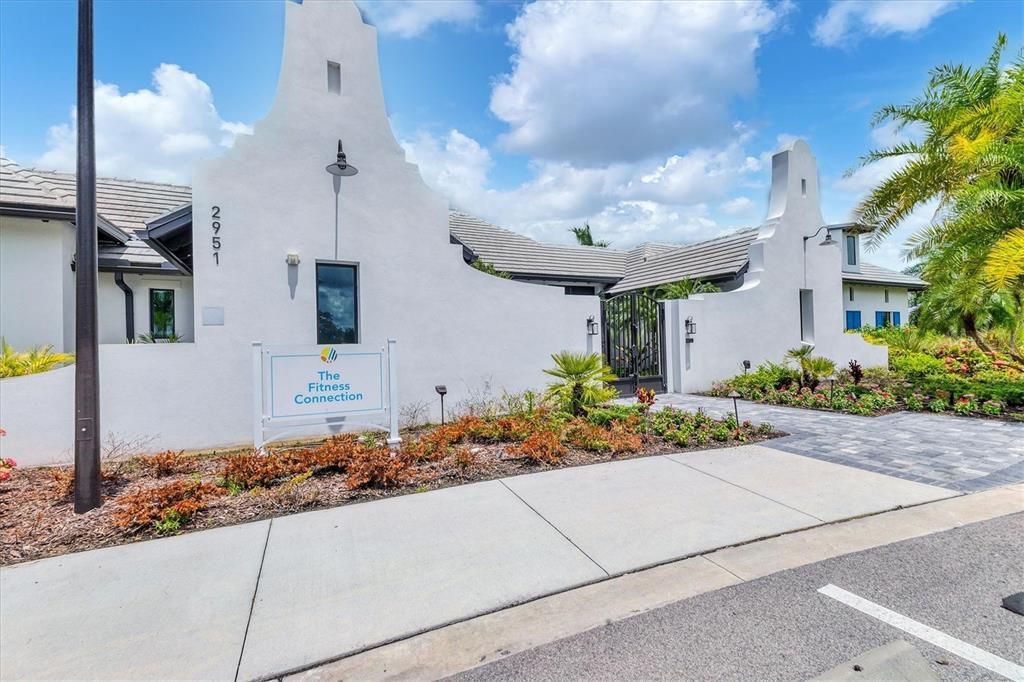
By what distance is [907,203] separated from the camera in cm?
1069

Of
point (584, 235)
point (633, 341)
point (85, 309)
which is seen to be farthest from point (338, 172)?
point (584, 235)

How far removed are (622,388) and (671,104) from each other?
758cm

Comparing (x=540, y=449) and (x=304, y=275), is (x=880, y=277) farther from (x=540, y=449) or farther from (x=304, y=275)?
(x=304, y=275)

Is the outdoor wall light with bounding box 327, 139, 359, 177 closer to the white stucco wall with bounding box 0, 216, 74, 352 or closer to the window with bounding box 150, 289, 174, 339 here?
the white stucco wall with bounding box 0, 216, 74, 352

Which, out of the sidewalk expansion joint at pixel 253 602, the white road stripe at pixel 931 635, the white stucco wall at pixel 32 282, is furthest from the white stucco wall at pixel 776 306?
the white stucco wall at pixel 32 282

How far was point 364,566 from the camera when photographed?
146 inches

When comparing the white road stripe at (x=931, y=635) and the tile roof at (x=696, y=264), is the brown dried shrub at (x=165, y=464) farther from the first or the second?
the tile roof at (x=696, y=264)

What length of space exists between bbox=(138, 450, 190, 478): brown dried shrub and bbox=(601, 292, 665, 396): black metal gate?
349 inches

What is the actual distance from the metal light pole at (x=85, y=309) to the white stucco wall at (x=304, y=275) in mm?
2464

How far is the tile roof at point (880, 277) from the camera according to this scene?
70.5ft

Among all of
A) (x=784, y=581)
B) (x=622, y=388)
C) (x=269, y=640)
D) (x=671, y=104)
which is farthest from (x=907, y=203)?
(x=269, y=640)

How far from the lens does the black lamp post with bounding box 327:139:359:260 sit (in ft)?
25.5

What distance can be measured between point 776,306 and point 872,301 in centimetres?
1293

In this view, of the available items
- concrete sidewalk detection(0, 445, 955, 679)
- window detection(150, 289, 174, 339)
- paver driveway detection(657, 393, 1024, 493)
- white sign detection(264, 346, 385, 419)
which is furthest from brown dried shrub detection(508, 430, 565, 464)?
window detection(150, 289, 174, 339)
